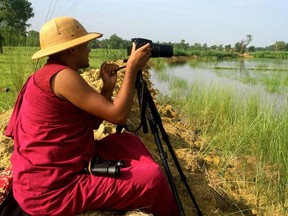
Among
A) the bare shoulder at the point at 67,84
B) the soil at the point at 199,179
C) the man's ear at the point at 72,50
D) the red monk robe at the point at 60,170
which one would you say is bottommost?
the soil at the point at 199,179

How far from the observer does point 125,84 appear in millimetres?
1854

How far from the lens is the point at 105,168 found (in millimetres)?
1869

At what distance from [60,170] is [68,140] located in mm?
146

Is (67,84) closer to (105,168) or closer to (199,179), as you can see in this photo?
(105,168)

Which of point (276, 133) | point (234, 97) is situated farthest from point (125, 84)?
point (234, 97)

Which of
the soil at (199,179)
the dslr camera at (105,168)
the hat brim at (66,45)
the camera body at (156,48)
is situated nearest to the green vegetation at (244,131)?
the soil at (199,179)

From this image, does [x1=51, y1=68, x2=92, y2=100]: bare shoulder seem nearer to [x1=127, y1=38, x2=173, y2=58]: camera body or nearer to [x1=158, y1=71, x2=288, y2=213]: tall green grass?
[x1=127, y1=38, x2=173, y2=58]: camera body

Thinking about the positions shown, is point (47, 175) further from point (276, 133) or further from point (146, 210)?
point (276, 133)

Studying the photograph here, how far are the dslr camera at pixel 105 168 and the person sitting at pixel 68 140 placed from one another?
0.02m

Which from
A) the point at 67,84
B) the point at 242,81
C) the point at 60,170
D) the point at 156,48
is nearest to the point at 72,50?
the point at 67,84

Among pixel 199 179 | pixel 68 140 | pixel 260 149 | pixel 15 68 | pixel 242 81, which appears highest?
pixel 15 68

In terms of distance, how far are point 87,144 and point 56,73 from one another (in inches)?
15.7

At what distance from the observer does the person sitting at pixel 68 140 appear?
1794mm

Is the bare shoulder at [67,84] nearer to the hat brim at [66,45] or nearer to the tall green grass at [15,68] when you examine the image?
the hat brim at [66,45]
